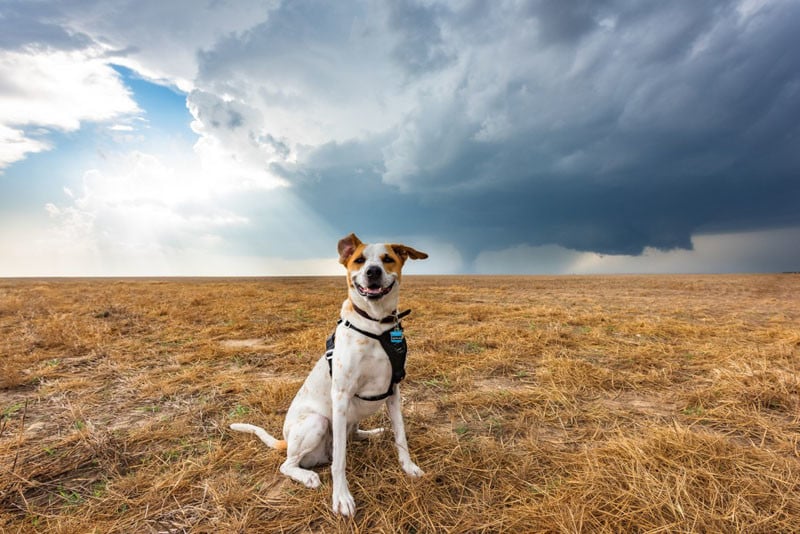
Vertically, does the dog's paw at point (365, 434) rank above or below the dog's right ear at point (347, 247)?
below

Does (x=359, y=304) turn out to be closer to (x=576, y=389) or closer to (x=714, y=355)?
(x=576, y=389)

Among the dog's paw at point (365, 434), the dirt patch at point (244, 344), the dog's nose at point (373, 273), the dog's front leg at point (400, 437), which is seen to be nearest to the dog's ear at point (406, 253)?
the dog's nose at point (373, 273)

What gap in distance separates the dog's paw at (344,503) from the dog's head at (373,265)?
165cm

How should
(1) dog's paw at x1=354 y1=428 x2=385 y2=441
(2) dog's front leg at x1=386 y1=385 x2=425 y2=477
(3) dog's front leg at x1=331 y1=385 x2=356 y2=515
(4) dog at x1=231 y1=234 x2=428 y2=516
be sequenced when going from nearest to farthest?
(3) dog's front leg at x1=331 y1=385 x2=356 y2=515 → (4) dog at x1=231 y1=234 x2=428 y2=516 → (2) dog's front leg at x1=386 y1=385 x2=425 y2=477 → (1) dog's paw at x1=354 y1=428 x2=385 y2=441

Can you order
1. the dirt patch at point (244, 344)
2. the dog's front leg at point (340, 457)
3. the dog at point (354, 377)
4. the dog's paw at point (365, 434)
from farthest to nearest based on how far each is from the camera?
the dirt patch at point (244, 344) → the dog's paw at point (365, 434) → the dog at point (354, 377) → the dog's front leg at point (340, 457)

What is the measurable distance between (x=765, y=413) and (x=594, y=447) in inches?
113

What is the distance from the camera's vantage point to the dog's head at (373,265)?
10.4 ft

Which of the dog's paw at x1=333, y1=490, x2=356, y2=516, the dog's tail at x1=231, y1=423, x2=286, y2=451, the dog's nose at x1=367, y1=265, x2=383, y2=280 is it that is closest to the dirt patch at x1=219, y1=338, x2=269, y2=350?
the dog's tail at x1=231, y1=423, x2=286, y2=451

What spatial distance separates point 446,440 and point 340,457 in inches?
56.8

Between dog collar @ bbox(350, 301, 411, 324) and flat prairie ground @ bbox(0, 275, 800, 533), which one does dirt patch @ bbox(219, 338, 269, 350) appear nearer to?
flat prairie ground @ bbox(0, 275, 800, 533)

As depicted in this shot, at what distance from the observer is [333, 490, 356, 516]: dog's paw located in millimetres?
2850

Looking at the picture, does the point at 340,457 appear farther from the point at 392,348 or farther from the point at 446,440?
the point at 446,440

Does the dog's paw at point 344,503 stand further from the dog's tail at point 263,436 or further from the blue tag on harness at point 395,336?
the blue tag on harness at point 395,336

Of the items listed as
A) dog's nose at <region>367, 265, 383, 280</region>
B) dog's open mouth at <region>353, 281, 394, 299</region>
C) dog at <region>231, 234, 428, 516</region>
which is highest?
dog's nose at <region>367, 265, 383, 280</region>
